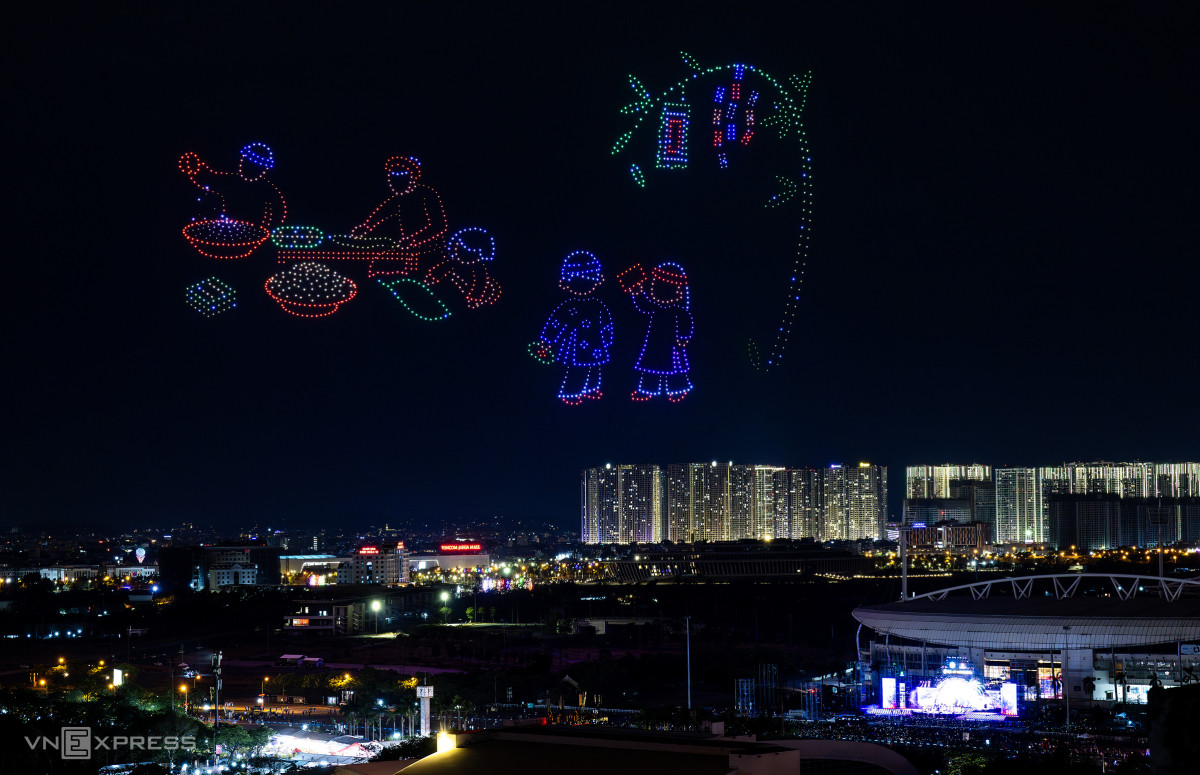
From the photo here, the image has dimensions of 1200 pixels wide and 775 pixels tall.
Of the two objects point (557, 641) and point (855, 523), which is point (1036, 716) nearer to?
point (557, 641)

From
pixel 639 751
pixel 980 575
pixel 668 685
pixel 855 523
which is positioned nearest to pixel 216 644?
pixel 668 685

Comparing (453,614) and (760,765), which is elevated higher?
(760,765)

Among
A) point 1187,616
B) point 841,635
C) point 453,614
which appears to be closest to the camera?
point 1187,616

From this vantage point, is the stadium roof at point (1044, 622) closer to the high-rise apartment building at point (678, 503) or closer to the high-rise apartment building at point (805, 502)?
the high-rise apartment building at point (678, 503)

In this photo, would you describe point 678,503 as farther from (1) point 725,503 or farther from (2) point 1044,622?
(2) point 1044,622

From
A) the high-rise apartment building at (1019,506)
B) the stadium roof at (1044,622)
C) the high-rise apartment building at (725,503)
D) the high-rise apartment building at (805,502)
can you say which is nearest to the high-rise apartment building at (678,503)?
the high-rise apartment building at (725,503)

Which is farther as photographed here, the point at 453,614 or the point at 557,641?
the point at 453,614

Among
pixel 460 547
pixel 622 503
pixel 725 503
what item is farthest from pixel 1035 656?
pixel 622 503
